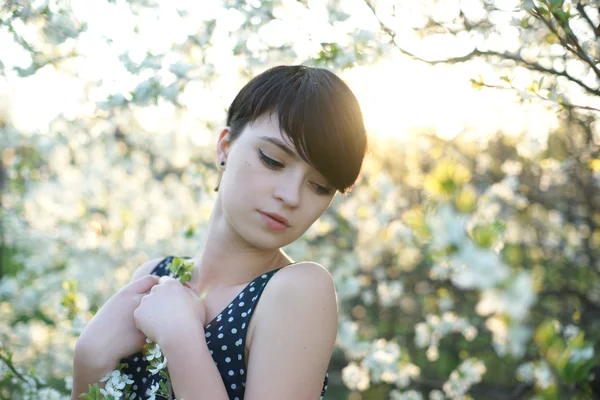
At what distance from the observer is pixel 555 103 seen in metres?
1.44

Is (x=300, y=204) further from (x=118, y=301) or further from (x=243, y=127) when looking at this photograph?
(x=118, y=301)

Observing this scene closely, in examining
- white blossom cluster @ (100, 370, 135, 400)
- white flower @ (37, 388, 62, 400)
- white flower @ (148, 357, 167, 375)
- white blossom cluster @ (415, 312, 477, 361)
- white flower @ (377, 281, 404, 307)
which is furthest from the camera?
white flower @ (377, 281, 404, 307)

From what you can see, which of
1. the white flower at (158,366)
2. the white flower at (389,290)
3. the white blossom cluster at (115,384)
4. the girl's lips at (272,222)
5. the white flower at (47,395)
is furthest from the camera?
the white flower at (389,290)

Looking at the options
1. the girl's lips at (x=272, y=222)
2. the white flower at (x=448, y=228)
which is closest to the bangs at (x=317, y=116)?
the girl's lips at (x=272, y=222)

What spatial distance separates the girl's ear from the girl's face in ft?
0.32

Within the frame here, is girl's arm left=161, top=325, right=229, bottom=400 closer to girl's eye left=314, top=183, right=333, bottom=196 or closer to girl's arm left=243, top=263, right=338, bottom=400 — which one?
girl's arm left=243, top=263, right=338, bottom=400

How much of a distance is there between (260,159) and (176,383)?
0.50 metres

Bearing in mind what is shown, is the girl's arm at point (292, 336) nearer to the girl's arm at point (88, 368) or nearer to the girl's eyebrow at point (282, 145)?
the girl's eyebrow at point (282, 145)

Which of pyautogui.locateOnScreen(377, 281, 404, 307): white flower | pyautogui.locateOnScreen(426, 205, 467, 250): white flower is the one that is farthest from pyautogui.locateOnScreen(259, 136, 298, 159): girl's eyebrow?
pyautogui.locateOnScreen(377, 281, 404, 307): white flower

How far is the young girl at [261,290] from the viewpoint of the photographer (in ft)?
3.91

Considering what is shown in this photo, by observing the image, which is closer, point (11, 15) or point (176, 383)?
→ point (176, 383)

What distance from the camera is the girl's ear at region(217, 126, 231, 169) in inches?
58.8

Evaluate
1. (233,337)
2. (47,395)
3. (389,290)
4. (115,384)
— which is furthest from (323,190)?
(389,290)

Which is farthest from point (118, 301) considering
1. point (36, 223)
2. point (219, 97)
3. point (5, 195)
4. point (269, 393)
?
point (5, 195)
